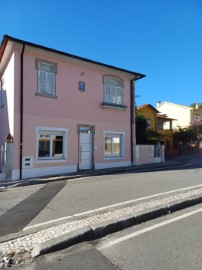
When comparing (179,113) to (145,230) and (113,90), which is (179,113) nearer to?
(113,90)

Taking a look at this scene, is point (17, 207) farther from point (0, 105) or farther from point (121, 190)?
point (0, 105)

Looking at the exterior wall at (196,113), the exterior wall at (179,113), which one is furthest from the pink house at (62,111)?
the exterior wall at (196,113)

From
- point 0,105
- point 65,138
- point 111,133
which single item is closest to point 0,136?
point 0,105

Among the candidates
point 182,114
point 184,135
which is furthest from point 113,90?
point 182,114

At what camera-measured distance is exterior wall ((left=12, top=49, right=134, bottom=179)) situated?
13805 mm

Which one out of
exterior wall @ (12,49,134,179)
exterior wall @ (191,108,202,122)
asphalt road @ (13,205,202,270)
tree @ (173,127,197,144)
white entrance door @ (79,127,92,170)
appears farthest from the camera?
exterior wall @ (191,108,202,122)

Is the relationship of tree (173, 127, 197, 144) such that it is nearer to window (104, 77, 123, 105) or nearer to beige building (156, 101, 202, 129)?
beige building (156, 101, 202, 129)

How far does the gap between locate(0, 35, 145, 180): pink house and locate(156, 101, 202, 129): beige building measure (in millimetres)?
23660

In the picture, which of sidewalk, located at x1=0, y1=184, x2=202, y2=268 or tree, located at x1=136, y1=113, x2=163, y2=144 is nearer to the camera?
sidewalk, located at x1=0, y1=184, x2=202, y2=268

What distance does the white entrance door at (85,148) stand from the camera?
16.1 meters

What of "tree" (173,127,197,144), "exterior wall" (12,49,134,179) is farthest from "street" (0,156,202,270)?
"tree" (173,127,197,144)

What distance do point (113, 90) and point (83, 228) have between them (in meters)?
13.8

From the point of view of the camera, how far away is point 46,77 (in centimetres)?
1477

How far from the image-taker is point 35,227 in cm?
545
